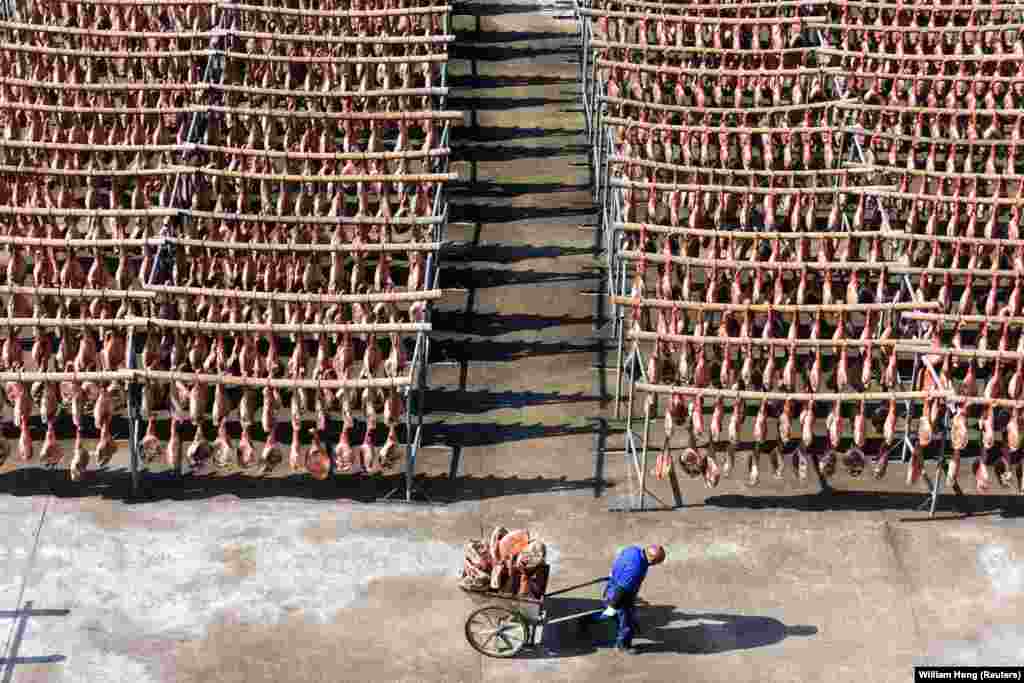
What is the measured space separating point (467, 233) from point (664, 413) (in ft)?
22.0

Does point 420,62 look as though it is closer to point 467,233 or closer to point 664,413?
point 467,233

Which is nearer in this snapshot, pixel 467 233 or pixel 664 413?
pixel 664 413

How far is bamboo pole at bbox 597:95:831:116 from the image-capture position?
32.5 metres

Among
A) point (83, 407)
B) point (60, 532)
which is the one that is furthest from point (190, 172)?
point (60, 532)

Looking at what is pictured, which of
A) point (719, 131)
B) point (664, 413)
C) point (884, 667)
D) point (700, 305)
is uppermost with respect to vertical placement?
point (719, 131)

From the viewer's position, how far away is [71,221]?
30.7m

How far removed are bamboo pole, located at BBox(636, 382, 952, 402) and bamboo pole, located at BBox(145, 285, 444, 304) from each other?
145 inches

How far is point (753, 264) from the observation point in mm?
28516

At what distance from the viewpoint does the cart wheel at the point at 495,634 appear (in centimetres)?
2431

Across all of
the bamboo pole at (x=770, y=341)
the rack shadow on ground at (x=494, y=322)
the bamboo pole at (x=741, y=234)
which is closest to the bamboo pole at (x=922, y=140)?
the bamboo pole at (x=741, y=234)

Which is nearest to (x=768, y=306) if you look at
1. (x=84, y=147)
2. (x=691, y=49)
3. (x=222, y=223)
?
(x=691, y=49)

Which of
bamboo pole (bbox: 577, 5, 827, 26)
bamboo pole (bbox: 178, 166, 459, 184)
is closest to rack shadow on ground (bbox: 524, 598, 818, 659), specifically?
bamboo pole (bbox: 178, 166, 459, 184)

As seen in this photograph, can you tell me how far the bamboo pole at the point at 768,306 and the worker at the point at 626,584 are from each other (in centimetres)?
453

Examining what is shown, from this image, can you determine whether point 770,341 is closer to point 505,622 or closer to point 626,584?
point 626,584
